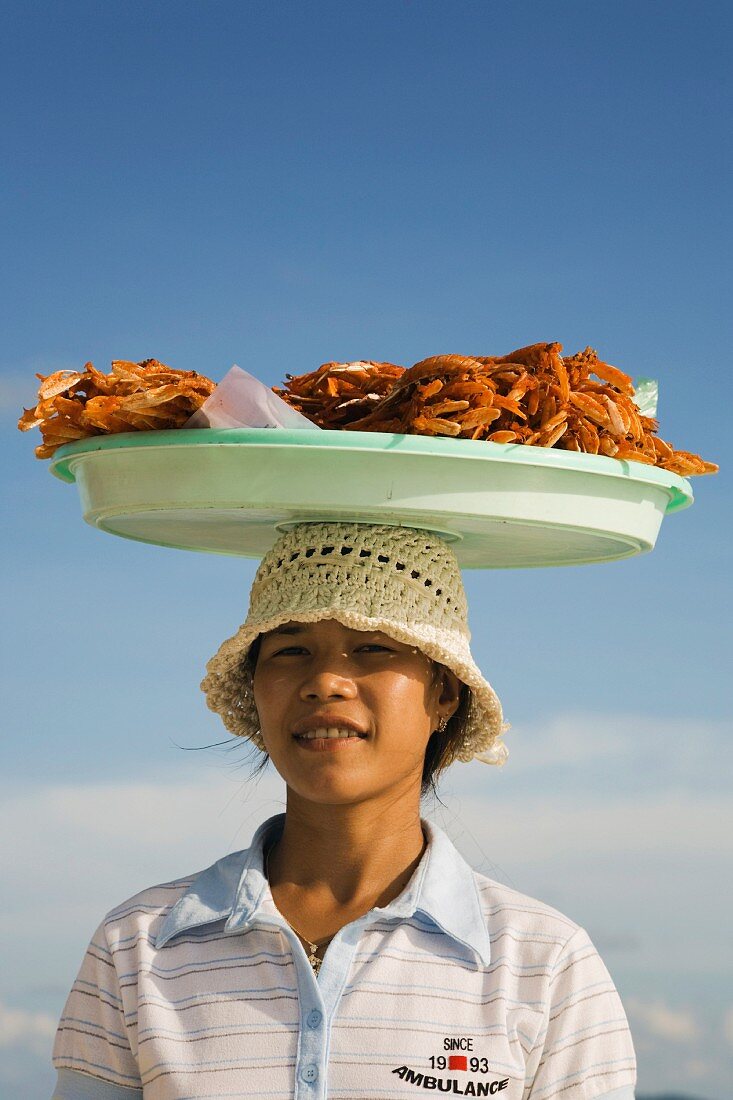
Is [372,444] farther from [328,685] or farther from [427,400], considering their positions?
[328,685]

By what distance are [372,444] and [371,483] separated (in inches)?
3.6

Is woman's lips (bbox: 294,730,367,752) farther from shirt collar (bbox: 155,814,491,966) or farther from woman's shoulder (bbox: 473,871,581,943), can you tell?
woman's shoulder (bbox: 473,871,581,943)

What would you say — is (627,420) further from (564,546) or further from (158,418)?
(158,418)

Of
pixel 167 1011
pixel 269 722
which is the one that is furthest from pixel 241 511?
pixel 167 1011

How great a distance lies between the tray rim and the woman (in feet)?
1.11

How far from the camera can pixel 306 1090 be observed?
8.82 feet

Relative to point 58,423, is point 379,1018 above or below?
below

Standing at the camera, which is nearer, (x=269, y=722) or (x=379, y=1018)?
(x=379, y=1018)

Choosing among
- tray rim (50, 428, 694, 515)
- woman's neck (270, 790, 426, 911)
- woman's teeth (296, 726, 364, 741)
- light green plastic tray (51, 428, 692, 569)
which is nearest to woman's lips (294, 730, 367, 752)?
woman's teeth (296, 726, 364, 741)

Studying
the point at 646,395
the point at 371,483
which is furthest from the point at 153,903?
the point at 646,395

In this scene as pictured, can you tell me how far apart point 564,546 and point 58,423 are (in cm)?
119

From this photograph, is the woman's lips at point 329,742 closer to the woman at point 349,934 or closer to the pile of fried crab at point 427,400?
the woman at point 349,934

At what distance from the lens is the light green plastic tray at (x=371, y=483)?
107 inches

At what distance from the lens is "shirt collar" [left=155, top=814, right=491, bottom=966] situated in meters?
2.89
